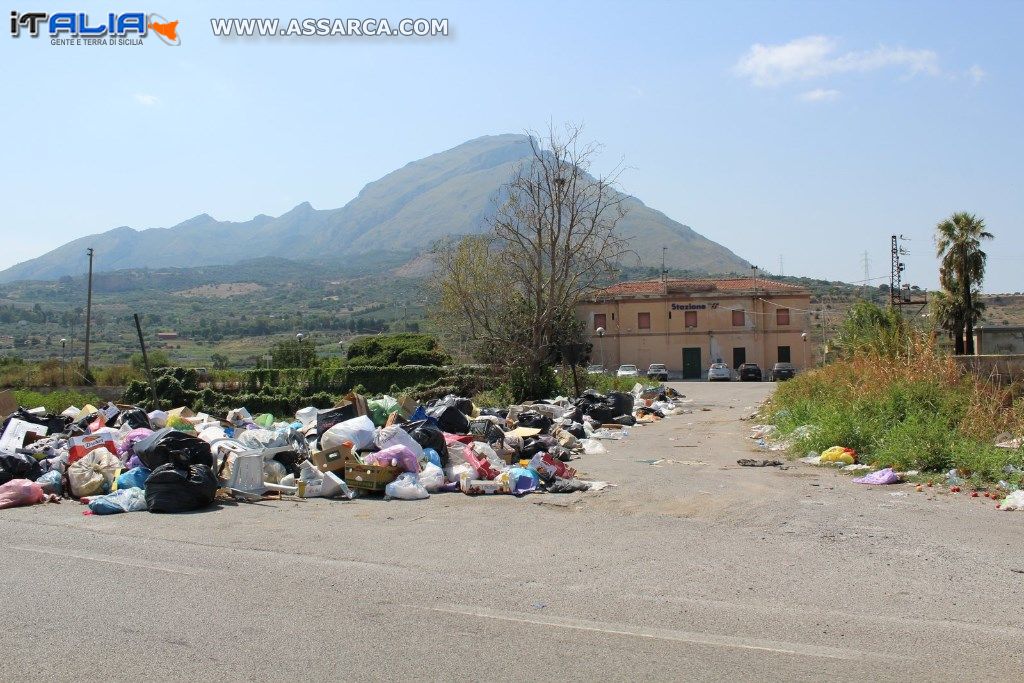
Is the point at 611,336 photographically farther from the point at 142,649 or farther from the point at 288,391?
the point at 142,649

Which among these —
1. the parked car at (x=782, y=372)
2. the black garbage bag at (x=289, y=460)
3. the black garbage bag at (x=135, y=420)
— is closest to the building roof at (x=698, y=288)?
the parked car at (x=782, y=372)

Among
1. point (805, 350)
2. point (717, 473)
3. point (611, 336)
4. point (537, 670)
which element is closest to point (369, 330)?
point (611, 336)

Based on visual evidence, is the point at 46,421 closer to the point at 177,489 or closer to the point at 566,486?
the point at 177,489

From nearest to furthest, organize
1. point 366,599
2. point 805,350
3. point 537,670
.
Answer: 1. point 537,670
2. point 366,599
3. point 805,350

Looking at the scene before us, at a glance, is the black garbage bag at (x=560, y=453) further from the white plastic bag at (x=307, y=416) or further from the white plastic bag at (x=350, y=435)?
the white plastic bag at (x=307, y=416)

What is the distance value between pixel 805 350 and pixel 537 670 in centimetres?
6248

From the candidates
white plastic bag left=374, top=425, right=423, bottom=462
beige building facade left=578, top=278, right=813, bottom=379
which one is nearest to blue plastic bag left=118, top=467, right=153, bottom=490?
white plastic bag left=374, top=425, right=423, bottom=462

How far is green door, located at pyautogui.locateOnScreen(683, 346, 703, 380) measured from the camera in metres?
64.7

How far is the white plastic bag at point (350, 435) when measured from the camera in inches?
473

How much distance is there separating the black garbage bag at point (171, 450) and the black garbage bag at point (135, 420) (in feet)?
17.9

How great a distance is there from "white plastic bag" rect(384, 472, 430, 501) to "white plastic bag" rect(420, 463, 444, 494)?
0.28m

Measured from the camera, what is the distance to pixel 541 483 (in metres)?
11.8

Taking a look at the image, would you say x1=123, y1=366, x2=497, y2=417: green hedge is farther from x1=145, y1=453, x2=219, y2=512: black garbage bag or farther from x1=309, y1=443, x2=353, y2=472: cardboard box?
x1=145, y1=453, x2=219, y2=512: black garbage bag

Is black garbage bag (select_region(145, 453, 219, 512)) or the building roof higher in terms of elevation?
the building roof
